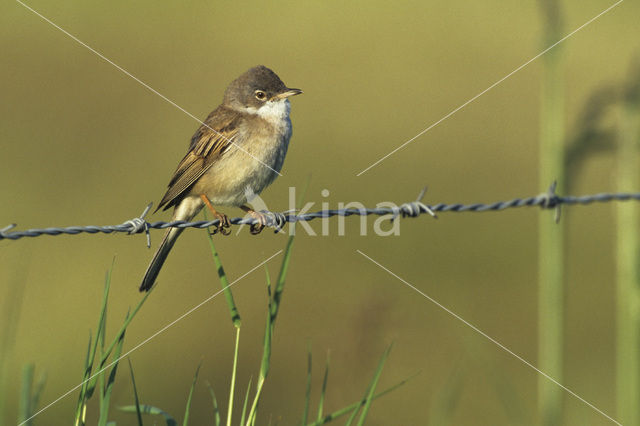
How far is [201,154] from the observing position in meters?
5.67

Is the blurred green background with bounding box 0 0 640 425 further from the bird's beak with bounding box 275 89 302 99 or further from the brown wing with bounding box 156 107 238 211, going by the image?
the bird's beak with bounding box 275 89 302 99

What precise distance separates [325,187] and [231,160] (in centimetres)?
585

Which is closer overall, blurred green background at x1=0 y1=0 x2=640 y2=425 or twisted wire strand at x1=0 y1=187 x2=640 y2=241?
twisted wire strand at x1=0 y1=187 x2=640 y2=241

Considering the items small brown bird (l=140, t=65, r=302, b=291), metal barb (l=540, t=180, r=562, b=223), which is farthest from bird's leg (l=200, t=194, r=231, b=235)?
metal barb (l=540, t=180, r=562, b=223)

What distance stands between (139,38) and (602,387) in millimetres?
11156

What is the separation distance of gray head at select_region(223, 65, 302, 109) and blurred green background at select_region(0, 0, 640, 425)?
1750 mm

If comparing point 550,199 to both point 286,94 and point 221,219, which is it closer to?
point 221,219

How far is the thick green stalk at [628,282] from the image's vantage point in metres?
3.49

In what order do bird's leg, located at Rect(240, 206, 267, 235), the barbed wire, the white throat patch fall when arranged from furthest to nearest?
the white throat patch < bird's leg, located at Rect(240, 206, 267, 235) < the barbed wire

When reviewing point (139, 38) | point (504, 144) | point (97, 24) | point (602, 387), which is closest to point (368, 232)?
point (504, 144)

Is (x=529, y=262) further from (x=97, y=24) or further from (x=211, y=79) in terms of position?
(x=97, y=24)

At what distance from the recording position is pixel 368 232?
11430 millimetres

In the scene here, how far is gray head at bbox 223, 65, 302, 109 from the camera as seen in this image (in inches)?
237

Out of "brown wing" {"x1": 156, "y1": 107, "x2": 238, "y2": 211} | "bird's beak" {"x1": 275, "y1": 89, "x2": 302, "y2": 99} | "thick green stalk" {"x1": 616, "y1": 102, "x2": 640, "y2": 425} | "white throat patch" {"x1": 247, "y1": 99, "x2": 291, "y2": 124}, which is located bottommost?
"thick green stalk" {"x1": 616, "y1": 102, "x2": 640, "y2": 425}
